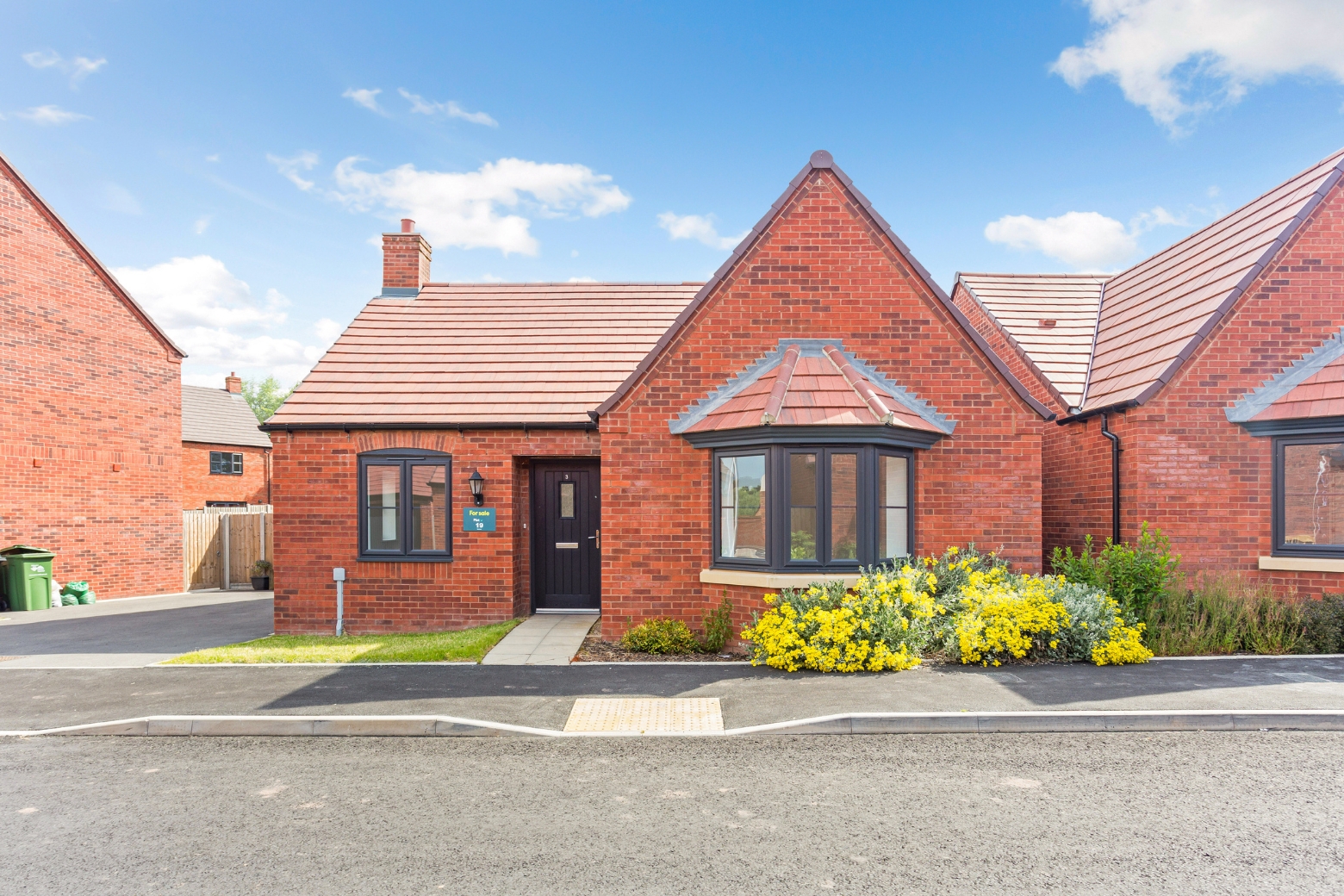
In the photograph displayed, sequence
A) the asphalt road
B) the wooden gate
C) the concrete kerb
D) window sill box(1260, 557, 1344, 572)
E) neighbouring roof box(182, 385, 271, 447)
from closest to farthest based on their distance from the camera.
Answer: the asphalt road, the concrete kerb, window sill box(1260, 557, 1344, 572), the wooden gate, neighbouring roof box(182, 385, 271, 447)

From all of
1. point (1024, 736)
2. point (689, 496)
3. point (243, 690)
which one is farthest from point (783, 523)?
point (243, 690)

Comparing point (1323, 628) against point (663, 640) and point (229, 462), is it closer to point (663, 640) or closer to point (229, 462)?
point (663, 640)

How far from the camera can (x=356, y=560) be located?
468 inches

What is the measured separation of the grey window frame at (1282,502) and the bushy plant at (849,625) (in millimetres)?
4892

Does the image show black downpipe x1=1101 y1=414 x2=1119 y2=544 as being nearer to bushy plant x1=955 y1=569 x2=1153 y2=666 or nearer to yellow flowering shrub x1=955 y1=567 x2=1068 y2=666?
bushy plant x1=955 y1=569 x2=1153 y2=666

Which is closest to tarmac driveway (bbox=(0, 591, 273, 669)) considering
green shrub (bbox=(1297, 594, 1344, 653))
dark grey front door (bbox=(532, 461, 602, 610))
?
dark grey front door (bbox=(532, 461, 602, 610))

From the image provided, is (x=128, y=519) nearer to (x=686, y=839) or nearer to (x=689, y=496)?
(x=689, y=496)

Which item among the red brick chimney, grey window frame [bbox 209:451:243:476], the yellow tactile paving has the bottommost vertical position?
the yellow tactile paving

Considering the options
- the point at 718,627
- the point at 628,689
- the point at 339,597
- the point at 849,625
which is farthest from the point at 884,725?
the point at 339,597

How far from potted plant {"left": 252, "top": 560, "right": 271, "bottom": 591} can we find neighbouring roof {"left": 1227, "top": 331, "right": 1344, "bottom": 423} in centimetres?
1977

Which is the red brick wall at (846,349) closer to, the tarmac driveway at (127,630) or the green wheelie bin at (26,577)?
the tarmac driveway at (127,630)

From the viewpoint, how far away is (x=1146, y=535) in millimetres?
9531

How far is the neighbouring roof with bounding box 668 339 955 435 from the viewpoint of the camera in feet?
29.7

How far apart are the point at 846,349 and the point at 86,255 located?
55.9 ft
